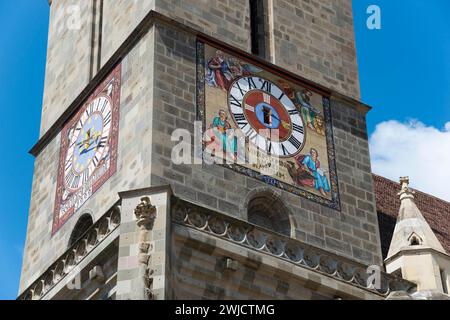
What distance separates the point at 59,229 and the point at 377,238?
5.44 metres

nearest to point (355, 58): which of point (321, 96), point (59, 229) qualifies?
point (321, 96)

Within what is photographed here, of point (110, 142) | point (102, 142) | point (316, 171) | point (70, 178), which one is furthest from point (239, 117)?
point (70, 178)

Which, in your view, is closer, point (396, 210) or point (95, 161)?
A: point (95, 161)

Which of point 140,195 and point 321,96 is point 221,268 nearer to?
point 140,195

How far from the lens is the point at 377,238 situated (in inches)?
967

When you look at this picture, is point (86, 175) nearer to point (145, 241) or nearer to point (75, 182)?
point (75, 182)

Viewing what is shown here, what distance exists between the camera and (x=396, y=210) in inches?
1142

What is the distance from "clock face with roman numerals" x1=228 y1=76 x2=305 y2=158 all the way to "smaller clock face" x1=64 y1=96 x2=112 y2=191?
7.21 ft

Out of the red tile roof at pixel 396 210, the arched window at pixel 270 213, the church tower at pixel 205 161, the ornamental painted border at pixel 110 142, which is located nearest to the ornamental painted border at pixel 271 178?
the church tower at pixel 205 161

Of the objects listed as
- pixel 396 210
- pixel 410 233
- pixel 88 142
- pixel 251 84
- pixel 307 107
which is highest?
pixel 251 84

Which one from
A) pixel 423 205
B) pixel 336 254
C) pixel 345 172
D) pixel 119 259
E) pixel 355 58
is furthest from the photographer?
pixel 423 205

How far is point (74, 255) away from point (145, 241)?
2.30 m

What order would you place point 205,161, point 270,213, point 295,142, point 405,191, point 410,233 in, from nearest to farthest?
point 205,161 < point 270,213 < point 295,142 < point 410,233 < point 405,191

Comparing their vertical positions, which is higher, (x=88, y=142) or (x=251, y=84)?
(x=251, y=84)
